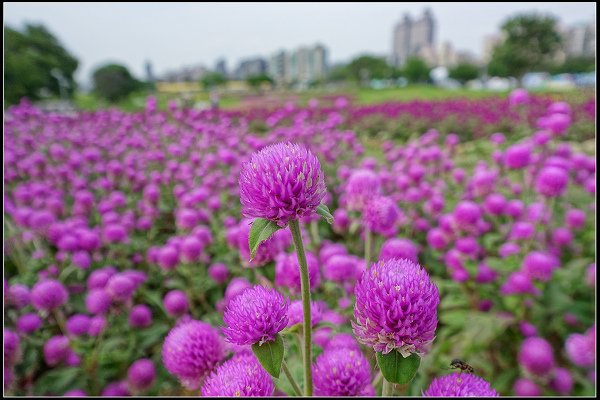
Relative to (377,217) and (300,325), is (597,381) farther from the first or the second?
(300,325)

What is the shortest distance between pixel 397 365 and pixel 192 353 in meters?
0.46

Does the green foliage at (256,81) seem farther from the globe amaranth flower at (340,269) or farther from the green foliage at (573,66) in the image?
the globe amaranth flower at (340,269)

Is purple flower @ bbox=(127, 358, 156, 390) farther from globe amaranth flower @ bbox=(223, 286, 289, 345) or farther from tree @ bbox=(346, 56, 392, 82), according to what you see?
tree @ bbox=(346, 56, 392, 82)

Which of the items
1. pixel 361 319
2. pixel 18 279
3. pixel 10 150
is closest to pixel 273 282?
pixel 361 319

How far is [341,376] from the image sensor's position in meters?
0.64

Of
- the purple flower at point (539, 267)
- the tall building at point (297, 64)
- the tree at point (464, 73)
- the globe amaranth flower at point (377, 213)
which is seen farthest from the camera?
the tall building at point (297, 64)

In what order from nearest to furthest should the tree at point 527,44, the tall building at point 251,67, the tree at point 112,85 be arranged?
the tree at point 112,85
the tree at point 527,44
the tall building at point 251,67

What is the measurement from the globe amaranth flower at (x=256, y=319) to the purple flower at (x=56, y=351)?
4.70ft

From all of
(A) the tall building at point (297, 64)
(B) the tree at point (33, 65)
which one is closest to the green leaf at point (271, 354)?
(B) the tree at point (33, 65)

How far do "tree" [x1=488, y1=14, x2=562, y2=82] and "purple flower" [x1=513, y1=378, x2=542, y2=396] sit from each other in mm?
28382

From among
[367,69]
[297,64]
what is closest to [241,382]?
[367,69]

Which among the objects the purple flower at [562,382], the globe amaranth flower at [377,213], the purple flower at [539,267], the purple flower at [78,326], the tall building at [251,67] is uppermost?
the tall building at [251,67]

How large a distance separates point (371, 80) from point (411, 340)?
4084 centimetres

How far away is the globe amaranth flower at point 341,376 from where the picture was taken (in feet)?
2.10
